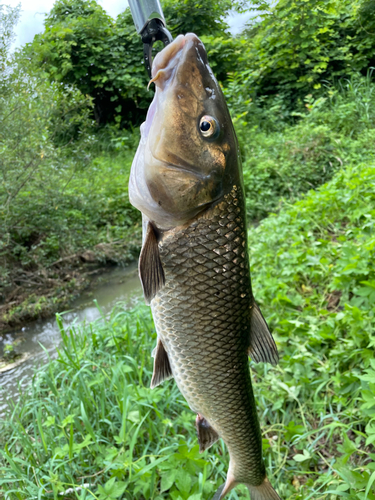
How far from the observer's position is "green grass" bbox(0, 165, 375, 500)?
70.4 inches

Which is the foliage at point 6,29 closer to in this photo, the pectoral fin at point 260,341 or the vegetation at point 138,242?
the vegetation at point 138,242

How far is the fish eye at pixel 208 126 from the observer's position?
0.97 meters

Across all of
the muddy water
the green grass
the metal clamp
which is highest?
the metal clamp

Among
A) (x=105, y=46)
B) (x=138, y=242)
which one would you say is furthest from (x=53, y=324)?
(x=105, y=46)

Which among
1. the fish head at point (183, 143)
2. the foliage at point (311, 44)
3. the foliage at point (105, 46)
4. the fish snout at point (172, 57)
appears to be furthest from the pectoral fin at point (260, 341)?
the foliage at point (105, 46)

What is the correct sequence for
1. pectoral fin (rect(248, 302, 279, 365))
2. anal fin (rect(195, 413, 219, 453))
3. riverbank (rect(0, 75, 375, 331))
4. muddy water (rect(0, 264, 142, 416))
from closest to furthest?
pectoral fin (rect(248, 302, 279, 365)) → anal fin (rect(195, 413, 219, 453)) → muddy water (rect(0, 264, 142, 416)) → riverbank (rect(0, 75, 375, 331))

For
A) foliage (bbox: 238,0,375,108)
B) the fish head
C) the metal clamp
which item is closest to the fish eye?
the fish head

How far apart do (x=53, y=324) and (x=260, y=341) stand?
4.59m

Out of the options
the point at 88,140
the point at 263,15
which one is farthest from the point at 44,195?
the point at 263,15

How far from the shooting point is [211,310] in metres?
1.07

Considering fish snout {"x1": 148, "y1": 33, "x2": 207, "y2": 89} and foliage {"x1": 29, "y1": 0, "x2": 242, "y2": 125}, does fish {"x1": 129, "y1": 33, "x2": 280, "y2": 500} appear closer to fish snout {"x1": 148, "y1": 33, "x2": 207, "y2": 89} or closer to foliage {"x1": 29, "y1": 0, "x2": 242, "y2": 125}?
fish snout {"x1": 148, "y1": 33, "x2": 207, "y2": 89}

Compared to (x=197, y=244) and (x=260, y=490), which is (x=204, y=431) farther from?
(x=197, y=244)

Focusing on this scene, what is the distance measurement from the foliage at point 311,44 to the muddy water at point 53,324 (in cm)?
662

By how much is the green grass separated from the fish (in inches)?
27.5
